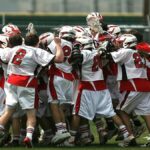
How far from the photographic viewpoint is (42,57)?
43.4 ft

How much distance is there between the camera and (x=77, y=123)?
1374 cm

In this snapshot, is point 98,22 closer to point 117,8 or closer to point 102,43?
point 102,43

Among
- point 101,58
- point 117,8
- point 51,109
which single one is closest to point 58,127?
point 51,109

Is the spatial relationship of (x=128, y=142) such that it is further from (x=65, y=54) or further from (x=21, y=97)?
(x=21, y=97)

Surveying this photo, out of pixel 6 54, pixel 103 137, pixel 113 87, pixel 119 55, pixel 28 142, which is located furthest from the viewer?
pixel 113 87

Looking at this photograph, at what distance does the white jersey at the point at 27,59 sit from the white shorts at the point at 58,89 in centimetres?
52

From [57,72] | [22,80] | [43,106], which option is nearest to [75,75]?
[57,72]

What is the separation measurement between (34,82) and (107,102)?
1.20 metres

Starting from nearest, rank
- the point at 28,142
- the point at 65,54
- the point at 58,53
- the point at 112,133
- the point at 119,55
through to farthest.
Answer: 1. the point at 28,142
2. the point at 58,53
3. the point at 119,55
4. the point at 65,54
5. the point at 112,133

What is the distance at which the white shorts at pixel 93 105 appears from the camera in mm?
13688

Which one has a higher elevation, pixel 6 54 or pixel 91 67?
pixel 6 54

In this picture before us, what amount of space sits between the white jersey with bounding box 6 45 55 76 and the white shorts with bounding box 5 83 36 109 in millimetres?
221

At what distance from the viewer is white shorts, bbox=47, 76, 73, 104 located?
44.9 feet

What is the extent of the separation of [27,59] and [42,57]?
0.72ft
